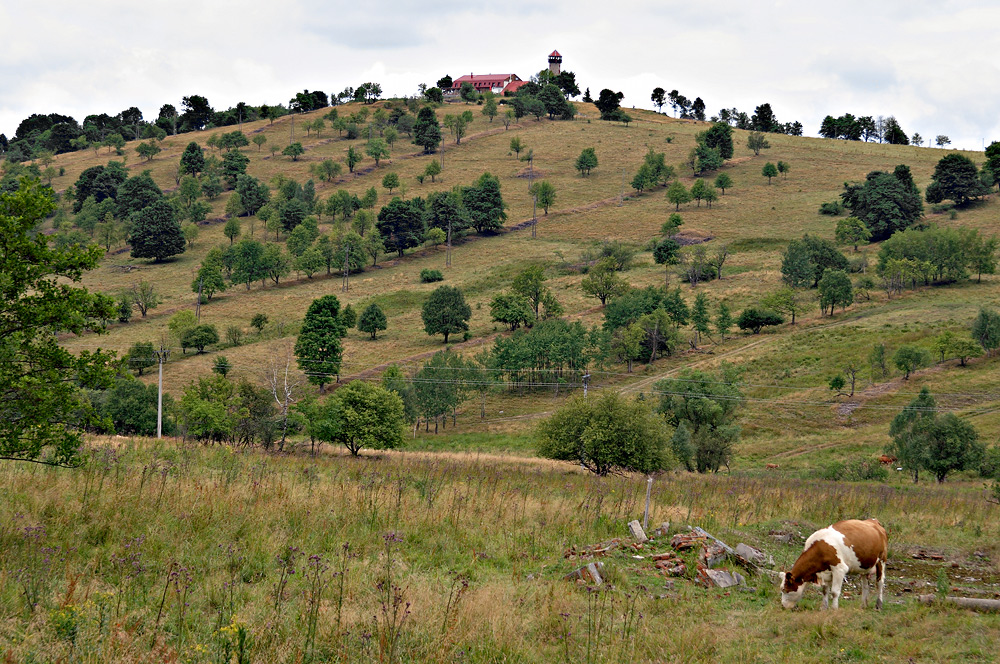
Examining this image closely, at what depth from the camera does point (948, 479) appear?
135 feet

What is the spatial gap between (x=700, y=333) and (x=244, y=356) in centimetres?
5225

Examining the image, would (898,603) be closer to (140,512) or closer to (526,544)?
(526,544)

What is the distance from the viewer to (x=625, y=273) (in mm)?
100875

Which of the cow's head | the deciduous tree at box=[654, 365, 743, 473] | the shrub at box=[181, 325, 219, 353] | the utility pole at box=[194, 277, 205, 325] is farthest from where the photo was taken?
the utility pole at box=[194, 277, 205, 325]

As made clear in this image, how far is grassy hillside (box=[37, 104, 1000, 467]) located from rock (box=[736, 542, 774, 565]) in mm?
40851

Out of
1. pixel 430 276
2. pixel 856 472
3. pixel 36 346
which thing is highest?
pixel 430 276

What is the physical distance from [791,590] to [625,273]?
9267 cm

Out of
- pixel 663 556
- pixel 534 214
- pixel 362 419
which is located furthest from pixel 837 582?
pixel 534 214

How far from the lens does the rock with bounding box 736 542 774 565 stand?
11773 millimetres

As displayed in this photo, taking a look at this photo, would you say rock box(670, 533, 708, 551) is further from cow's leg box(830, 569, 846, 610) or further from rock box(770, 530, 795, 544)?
rock box(770, 530, 795, 544)

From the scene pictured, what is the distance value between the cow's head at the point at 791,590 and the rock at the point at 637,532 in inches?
101

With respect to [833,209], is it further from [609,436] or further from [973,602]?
[973,602]

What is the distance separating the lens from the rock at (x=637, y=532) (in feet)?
40.1

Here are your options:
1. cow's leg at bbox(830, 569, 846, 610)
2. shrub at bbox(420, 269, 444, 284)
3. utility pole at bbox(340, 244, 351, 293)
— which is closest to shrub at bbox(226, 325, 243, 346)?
utility pole at bbox(340, 244, 351, 293)
